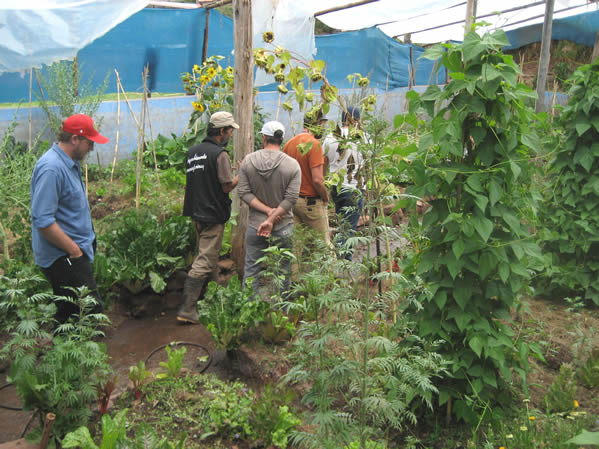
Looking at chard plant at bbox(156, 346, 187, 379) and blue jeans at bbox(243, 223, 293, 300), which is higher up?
blue jeans at bbox(243, 223, 293, 300)

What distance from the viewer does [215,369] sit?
4.18 m

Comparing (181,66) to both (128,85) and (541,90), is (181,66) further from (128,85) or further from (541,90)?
(541,90)

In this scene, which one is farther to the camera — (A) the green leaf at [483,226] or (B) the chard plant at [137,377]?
(B) the chard plant at [137,377]

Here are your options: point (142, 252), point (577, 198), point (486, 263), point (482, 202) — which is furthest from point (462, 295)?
point (142, 252)

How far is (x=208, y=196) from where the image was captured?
4945mm

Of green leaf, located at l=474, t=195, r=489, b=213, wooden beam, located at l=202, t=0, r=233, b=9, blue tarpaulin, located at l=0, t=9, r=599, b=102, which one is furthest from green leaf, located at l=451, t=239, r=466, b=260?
wooden beam, located at l=202, t=0, r=233, b=9

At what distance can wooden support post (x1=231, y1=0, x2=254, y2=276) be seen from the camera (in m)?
5.17

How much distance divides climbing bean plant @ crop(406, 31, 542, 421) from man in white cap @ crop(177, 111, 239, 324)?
89.0 inches

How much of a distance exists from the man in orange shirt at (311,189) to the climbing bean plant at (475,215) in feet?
5.91

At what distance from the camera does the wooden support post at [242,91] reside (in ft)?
17.0

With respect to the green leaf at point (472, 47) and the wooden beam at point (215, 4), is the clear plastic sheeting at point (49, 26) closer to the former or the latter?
the wooden beam at point (215, 4)

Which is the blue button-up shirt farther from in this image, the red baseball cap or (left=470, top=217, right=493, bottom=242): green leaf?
(left=470, top=217, right=493, bottom=242): green leaf

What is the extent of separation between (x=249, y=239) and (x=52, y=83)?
5.62m

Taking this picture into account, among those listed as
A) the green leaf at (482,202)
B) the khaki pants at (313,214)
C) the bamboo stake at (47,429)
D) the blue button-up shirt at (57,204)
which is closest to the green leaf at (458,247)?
the green leaf at (482,202)
